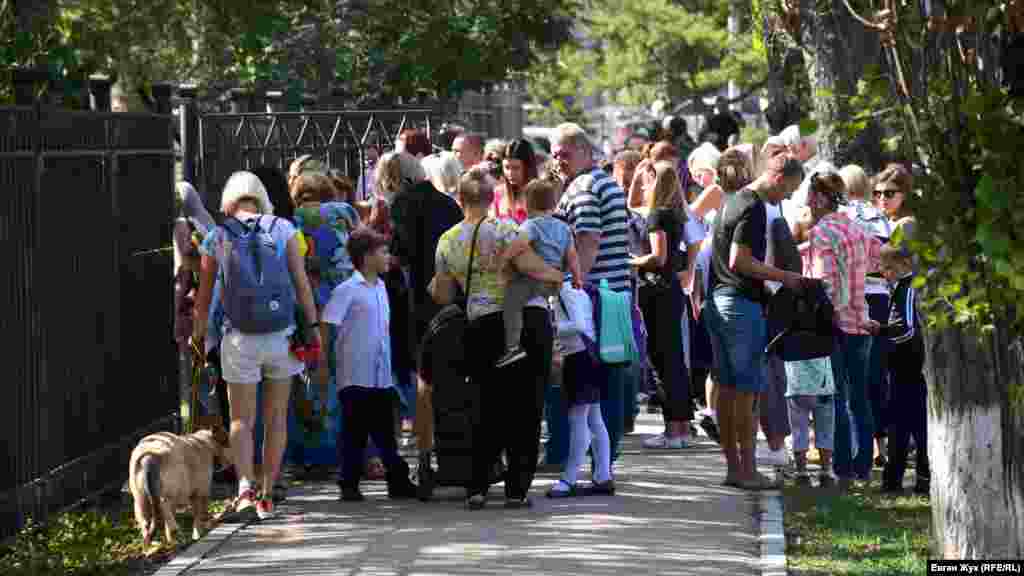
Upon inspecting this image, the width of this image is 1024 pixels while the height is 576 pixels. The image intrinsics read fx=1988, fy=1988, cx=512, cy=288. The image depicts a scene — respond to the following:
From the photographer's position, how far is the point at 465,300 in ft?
33.8

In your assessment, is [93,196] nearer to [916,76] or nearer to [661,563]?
[661,563]

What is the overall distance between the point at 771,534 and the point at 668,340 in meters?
3.58

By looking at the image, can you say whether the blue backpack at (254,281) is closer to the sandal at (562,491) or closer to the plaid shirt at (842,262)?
the sandal at (562,491)

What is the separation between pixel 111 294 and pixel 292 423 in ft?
4.91

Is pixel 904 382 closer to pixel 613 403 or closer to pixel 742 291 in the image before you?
pixel 742 291

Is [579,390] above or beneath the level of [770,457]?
above

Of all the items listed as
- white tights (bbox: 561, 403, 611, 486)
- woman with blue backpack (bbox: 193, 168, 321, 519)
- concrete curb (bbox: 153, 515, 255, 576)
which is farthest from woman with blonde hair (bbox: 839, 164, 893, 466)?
concrete curb (bbox: 153, 515, 255, 576)

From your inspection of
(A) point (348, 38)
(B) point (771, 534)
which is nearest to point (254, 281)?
(B) point (771, 534)

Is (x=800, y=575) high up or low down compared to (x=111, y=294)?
down

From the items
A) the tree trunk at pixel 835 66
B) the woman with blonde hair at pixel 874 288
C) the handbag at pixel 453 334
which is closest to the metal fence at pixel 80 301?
the handbag at pixel 453 334

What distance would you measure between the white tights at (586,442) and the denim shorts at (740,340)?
2.53ft

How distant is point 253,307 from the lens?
32.4 feet

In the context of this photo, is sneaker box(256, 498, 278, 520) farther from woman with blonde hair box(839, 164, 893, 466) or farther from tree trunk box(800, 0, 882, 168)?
tree trunk box(800, 0, 882, 168)

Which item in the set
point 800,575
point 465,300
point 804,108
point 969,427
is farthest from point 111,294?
point 804,108
